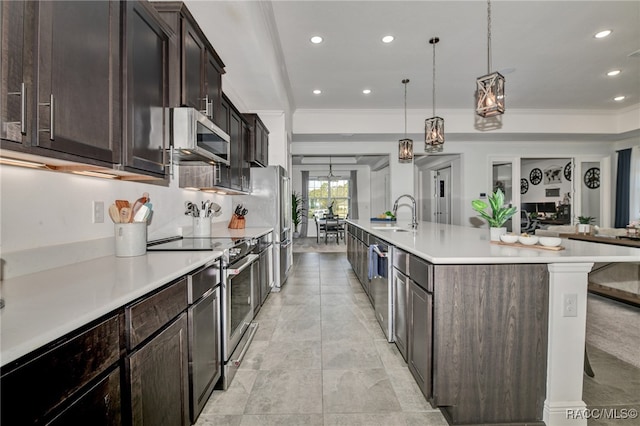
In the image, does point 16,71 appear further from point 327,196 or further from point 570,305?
point 327,196

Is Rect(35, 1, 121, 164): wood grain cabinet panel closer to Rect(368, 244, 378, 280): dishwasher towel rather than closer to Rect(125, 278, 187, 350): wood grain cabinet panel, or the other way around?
Rect(125, 278, 187, 350): wood grain cabinet panel

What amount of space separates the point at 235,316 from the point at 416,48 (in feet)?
11.8

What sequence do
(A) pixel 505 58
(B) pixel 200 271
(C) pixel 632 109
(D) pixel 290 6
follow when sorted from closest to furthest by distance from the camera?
(B) pixel 200 271
(D) pixel 290 6
(A) pixel 505 58
(C) pixel 632 109

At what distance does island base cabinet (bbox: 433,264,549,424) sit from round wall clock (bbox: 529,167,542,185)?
990cm

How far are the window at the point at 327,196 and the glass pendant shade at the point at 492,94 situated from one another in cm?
880

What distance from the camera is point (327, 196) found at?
11.3 meters

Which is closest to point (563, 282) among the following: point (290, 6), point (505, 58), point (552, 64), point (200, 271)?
point (200, 271)

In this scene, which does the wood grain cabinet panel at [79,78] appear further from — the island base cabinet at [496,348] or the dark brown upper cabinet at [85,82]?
the island base cabinet at [496,348]

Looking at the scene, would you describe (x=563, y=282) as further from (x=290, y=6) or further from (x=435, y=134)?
(x=290, y=6)

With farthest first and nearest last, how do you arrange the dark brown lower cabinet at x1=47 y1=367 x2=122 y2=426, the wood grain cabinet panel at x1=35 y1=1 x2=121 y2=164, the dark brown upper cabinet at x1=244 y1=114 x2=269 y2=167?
the dark brown upper cabinet at x1=244 y1=114 x2=269 y2=167, the wood grain cabinet panel at x1=35 y1=1 x2=121 y2=164, the dark brown lower cabinet at x1=47 y1=367 x2=122 y2=426

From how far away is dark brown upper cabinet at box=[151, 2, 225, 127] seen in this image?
1.90 metres

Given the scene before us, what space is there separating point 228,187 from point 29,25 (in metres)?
2.29

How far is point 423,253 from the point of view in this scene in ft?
5.81

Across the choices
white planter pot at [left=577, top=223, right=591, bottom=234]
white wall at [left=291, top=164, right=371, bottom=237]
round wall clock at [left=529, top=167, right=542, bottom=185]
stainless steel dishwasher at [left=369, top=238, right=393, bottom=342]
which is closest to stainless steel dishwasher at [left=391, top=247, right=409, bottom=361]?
stainless steel dishwasher at [left=369, top=238, right=393, bottom=342]
